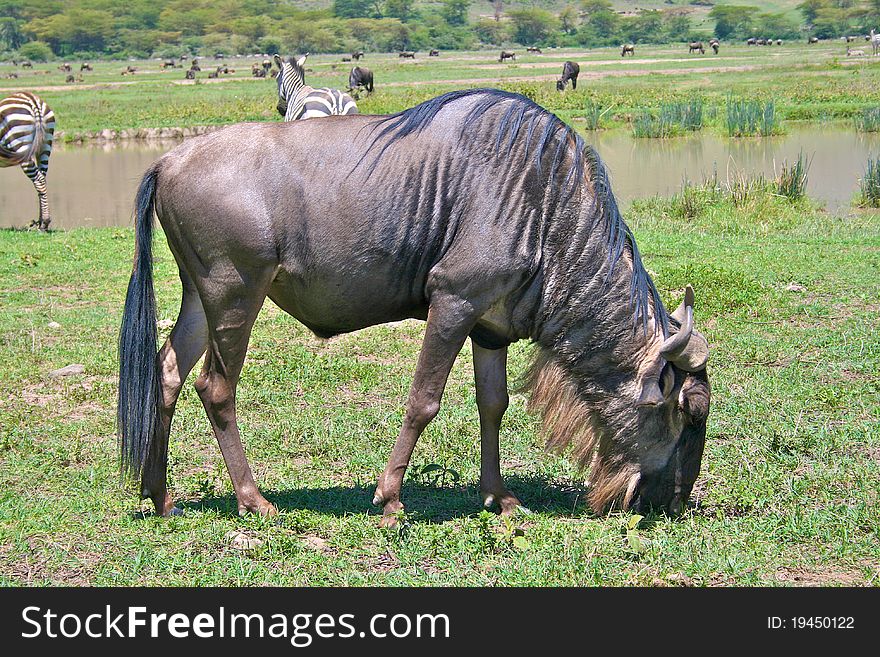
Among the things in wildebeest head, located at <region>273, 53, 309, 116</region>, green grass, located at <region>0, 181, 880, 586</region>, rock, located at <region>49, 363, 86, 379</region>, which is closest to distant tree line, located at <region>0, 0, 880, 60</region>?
wildebeest head, located at <region>273, 53, 309, 116</region>

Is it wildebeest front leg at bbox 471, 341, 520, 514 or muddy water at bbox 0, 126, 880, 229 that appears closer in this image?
wildebeest front leg at bbox 471, 341, 520, 514

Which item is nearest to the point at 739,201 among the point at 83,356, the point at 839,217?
the point at 839,217

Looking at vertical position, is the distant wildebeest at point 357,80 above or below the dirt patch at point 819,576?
above

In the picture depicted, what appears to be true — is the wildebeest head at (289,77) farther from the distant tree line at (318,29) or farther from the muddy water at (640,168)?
the distant tree line at (318,29)

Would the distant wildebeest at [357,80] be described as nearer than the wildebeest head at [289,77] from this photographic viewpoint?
No

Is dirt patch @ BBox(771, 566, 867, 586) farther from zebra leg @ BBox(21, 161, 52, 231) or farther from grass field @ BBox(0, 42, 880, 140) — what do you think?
grass field @ BBox(0, 42, 880, 140)

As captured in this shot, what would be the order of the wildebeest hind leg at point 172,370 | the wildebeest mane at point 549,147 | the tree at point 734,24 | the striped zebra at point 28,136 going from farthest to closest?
the tree at point 734,24
the striped zebra at point 28,136
the wildebeest hind leg at point 172,370
the wildebeest mane at point 549,147

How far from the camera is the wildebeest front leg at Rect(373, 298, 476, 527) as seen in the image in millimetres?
4840

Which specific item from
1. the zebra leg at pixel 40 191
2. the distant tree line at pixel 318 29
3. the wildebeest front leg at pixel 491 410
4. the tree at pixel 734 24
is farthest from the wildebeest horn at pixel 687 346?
the tree at pixel 734 24

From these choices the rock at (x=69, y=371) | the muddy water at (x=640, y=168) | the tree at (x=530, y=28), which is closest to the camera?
the rock at (x=69, y=371)

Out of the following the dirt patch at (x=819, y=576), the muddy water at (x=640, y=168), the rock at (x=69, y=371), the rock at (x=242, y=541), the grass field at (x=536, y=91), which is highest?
the grass field at (x=536, y=91)

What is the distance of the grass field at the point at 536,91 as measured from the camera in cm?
3225

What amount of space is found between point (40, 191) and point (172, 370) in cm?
1153

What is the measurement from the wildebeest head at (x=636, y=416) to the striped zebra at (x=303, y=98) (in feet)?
24.6
